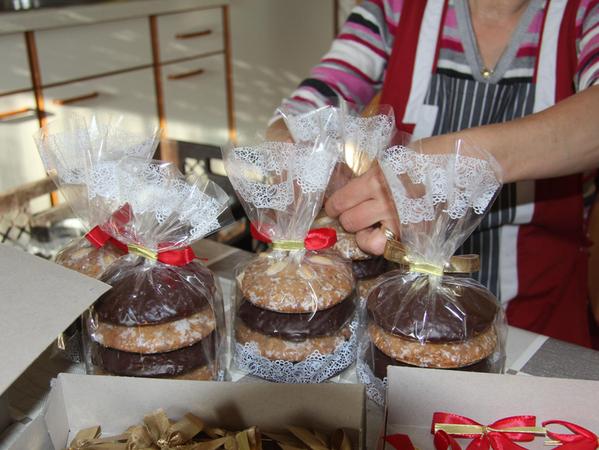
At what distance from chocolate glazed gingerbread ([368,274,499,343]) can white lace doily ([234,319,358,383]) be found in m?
0.08

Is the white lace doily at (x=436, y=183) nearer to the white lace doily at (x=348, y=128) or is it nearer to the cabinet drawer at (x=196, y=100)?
the white lace doily at (x=348, y=128)

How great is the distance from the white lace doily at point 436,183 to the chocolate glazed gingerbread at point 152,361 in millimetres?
280

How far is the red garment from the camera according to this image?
1.17 metres

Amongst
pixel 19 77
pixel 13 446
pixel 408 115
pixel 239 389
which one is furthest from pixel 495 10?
pixel 19 77

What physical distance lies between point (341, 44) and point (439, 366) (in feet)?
2.49

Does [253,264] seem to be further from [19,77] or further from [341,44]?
[19,77]

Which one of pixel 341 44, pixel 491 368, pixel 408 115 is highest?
pixel 341 44

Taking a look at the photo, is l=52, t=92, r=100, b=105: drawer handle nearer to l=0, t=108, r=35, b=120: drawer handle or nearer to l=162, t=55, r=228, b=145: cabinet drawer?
l=0, t=108, r=35, b=120: drawer handle

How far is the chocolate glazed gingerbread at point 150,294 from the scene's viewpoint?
2.35 feet

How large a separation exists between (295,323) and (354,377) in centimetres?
13

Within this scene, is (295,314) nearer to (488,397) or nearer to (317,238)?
(317,238)

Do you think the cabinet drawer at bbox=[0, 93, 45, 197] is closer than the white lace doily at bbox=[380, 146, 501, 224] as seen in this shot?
No

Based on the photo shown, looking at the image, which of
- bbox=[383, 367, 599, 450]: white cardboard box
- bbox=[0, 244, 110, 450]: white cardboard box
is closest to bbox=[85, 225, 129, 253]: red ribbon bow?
bbox=[0, 244, 110, 450]: white cardboard box

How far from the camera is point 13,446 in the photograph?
1.91 feet
